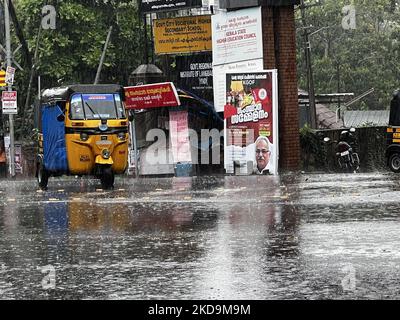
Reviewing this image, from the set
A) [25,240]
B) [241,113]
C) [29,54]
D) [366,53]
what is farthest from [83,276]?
[366,53]

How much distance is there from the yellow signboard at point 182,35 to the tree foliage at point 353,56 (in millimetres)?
31561

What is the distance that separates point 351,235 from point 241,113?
57.5 ft

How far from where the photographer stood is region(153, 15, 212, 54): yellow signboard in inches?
1387

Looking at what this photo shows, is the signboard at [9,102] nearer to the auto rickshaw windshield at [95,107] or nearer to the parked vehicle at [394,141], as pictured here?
the auto rickshaw windshield at [95,107]

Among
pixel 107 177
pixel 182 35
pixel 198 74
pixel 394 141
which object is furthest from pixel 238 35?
pixel 107 177

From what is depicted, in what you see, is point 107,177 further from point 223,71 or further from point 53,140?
point 223,71

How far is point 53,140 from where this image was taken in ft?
89.9

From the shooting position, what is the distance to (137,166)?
3609cm

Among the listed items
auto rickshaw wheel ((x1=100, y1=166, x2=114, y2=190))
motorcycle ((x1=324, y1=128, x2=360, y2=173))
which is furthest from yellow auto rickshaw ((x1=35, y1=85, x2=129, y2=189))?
motorcycle ((x1=324, y1=128, x2=360, y2=173))

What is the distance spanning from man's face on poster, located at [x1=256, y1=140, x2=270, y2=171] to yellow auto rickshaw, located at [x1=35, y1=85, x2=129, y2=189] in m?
5.43

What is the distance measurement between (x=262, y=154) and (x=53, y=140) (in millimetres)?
6678

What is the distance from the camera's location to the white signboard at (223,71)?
3203cm

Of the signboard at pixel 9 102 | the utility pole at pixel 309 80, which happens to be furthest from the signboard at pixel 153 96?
the utility pole at pixel 309 80

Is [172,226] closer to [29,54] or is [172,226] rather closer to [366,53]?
[29,54]
